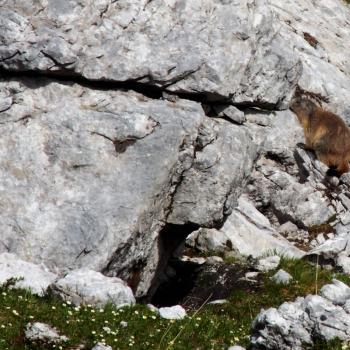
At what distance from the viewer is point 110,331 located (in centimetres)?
1331

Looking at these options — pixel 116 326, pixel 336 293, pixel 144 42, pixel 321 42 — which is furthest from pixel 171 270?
pixel 321 42

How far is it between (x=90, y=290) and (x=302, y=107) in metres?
19.1

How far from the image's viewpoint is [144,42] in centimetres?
1889

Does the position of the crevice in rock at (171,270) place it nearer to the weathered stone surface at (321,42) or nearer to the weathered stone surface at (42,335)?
the weathered stone surface at (42,335)

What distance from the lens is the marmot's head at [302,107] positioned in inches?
1258

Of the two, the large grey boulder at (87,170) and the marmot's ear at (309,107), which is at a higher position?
the large grey boulder at (87,170)

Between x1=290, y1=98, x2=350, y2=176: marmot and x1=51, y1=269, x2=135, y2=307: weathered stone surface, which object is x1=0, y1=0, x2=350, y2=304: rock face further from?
x1=290, y1=98, x2=350, y2=176: marmot

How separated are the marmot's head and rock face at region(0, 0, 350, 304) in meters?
10.0

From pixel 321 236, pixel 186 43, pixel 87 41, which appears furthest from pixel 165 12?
pixel 321 236

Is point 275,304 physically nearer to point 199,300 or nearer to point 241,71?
point 199,300

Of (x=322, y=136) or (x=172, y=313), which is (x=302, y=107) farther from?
(x=172, y=313)

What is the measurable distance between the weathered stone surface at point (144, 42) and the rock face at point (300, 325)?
759cm

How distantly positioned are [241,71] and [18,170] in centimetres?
610

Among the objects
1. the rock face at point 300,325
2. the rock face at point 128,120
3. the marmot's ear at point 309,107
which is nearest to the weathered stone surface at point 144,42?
the rock face at point 128,120
